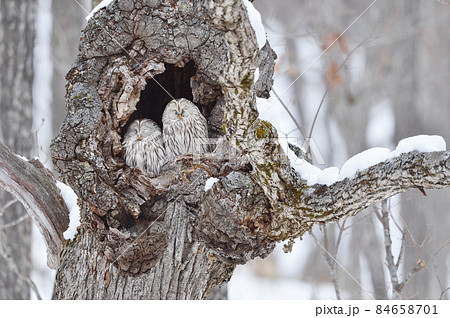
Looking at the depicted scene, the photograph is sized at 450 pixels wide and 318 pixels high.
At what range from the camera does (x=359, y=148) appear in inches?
396

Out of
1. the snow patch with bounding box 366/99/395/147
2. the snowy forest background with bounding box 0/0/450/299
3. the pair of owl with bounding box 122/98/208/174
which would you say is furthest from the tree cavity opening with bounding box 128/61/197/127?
the snow patch with bounding box 366/99/395/147

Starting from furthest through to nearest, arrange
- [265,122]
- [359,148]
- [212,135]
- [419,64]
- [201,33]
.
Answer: [419,64]
[359,148]
[212,135]
[201,33]
[265,122]

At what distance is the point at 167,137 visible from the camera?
6.07 meters

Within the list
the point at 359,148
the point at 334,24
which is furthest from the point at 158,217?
the point at 334,24

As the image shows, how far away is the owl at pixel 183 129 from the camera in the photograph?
5715 millimetres

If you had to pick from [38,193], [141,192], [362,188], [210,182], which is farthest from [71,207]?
[362,188]

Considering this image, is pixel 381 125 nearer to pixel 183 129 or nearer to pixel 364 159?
pixel 183 129

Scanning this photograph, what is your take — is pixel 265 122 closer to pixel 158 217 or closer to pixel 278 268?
pixel 158 217

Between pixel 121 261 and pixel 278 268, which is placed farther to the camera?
pixel 278 268

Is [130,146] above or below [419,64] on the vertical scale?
below

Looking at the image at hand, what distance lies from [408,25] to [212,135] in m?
7.25

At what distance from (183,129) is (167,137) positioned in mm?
274

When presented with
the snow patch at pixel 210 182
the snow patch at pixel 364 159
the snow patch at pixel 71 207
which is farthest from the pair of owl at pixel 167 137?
the snow patch at pixel 364 159

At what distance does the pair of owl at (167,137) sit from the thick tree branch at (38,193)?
101cm
